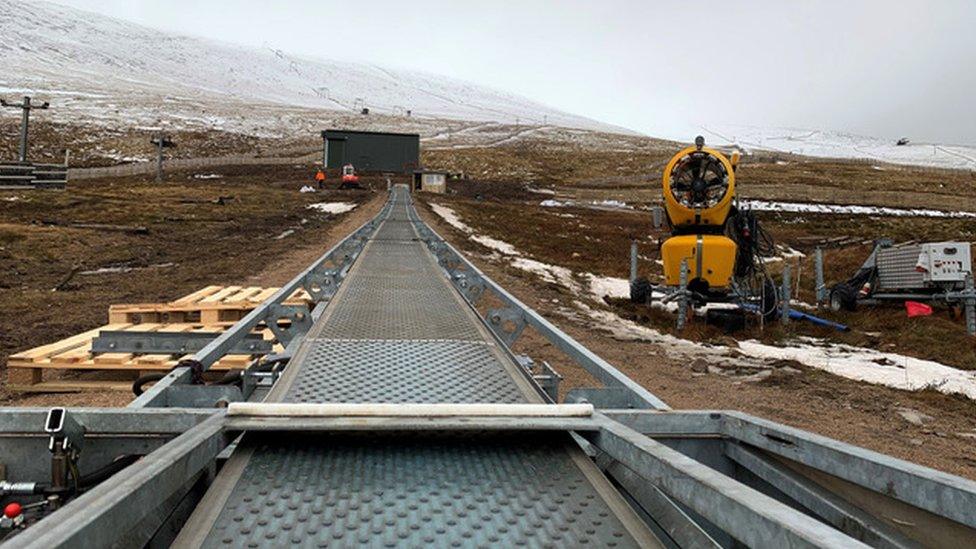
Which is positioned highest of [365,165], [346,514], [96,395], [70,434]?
[365,165]

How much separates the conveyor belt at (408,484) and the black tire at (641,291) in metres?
9.47

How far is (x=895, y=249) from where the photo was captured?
13.6m

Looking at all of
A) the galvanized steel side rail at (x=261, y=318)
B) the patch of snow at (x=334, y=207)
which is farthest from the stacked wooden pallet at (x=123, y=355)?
the patch of snow at (x=334, y=207)

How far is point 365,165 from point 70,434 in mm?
58977

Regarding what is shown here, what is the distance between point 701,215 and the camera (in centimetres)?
1183

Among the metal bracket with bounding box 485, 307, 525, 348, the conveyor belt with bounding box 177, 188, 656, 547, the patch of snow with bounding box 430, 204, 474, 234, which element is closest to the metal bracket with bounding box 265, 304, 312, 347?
the conveyor belt with bounding box 177, 188, 656, 547

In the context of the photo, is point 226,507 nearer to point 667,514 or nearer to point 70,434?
point 70,434

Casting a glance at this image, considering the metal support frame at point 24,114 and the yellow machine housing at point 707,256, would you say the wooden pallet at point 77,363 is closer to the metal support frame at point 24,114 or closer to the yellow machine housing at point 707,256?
the yellow machine housing at point 707,256

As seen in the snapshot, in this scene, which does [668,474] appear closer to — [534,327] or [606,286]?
[534,327]

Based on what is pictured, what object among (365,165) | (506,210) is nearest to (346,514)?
(506,210)

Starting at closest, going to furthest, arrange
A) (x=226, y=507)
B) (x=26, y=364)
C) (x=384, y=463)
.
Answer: (x=226, y=507), (x=384, y=463), (x=26, y=364)

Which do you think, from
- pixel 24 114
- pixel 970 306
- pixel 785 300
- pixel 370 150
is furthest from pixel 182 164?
pixel 970 306

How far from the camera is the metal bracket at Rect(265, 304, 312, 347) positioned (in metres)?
5.48

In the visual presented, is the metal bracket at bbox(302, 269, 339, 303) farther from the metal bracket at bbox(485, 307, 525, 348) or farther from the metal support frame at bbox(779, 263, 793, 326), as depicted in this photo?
the metal support frame at bbox(779, 263, 793, 326)
